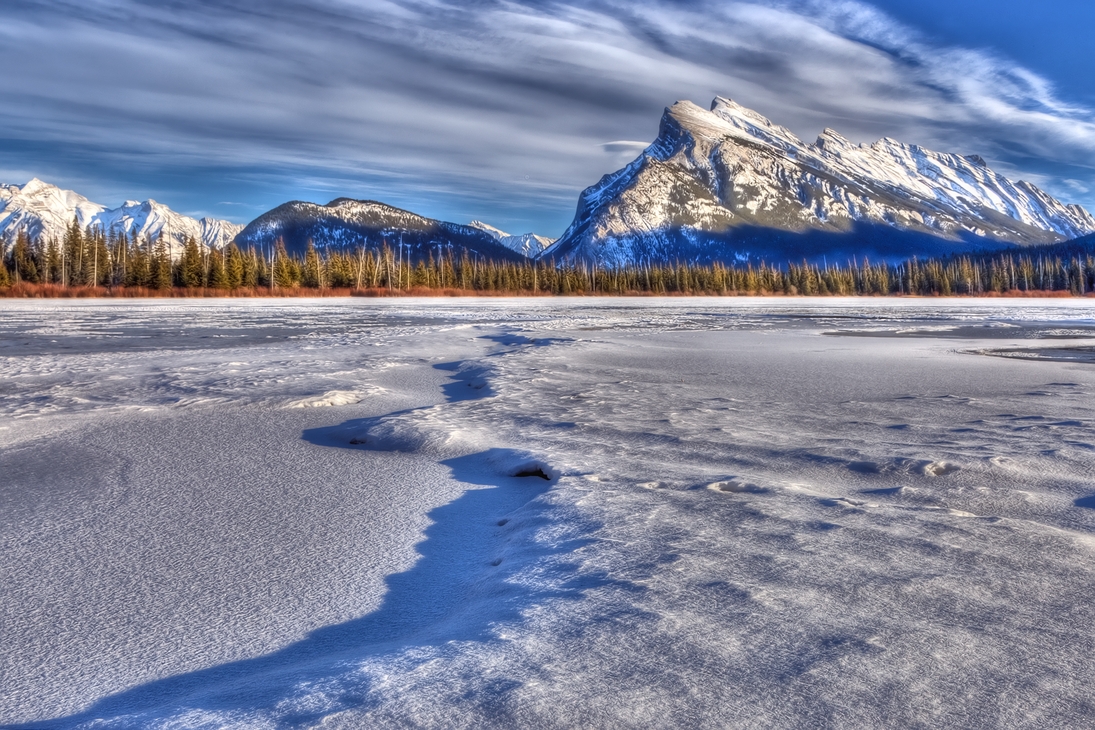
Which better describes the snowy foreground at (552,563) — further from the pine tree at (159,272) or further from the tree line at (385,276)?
the pine tree at (159,272)

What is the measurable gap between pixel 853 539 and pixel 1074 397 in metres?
7.23

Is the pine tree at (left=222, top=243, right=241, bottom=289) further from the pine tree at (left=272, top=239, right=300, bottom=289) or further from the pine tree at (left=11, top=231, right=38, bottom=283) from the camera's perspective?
the pine tree at (left=11, top=231, right=38, bottom=283)

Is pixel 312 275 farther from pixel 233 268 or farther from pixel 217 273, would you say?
pixel 217 273

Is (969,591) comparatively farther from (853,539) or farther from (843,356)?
(843,356)

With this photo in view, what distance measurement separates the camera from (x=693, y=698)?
239 centimetres

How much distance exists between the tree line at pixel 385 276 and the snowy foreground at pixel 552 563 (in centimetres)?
9185

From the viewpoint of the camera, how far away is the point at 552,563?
12.3ft

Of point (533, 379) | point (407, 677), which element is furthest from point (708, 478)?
point (533, 379)

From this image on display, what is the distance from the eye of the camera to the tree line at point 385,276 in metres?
93.2

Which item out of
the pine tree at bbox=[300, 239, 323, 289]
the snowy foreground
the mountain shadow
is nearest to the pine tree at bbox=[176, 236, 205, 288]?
the pine tree at bbox=[300, 239, 323, 289]

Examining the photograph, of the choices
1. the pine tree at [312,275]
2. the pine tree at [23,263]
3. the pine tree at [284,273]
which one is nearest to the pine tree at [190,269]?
the pine tree at [284,273]

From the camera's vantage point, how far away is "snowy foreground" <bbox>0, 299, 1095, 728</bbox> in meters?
2.46

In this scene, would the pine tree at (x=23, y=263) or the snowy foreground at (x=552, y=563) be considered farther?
the pine tree at (x=23, y=263)

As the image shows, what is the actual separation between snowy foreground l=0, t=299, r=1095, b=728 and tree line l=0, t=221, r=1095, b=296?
91.9 meters
